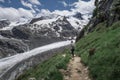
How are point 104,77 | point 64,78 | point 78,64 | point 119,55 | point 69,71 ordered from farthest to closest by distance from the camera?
point 78,64 < point 69,71 < point 64,78 < point 119,55 < point 104,77

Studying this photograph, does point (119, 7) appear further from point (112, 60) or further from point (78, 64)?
point (112, 60)

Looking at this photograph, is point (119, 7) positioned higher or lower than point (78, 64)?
higher

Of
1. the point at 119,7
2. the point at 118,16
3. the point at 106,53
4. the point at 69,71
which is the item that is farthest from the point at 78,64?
the point at 119,7

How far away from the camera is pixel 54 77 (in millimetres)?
25375

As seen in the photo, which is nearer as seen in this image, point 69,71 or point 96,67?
point 96,67

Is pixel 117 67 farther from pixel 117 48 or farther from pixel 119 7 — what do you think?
pixel 119 7

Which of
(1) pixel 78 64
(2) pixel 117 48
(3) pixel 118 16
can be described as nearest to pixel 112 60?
(2) pixel 117 48

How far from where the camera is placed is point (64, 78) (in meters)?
26.2

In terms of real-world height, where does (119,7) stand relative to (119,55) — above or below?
above

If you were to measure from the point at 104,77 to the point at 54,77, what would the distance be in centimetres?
502

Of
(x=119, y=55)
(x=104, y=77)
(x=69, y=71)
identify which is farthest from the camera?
(x=69, y=71)

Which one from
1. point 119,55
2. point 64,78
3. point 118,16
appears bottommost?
point 64,78

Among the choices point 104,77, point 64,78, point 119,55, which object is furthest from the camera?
point 64,78

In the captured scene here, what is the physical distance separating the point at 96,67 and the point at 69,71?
435cm
